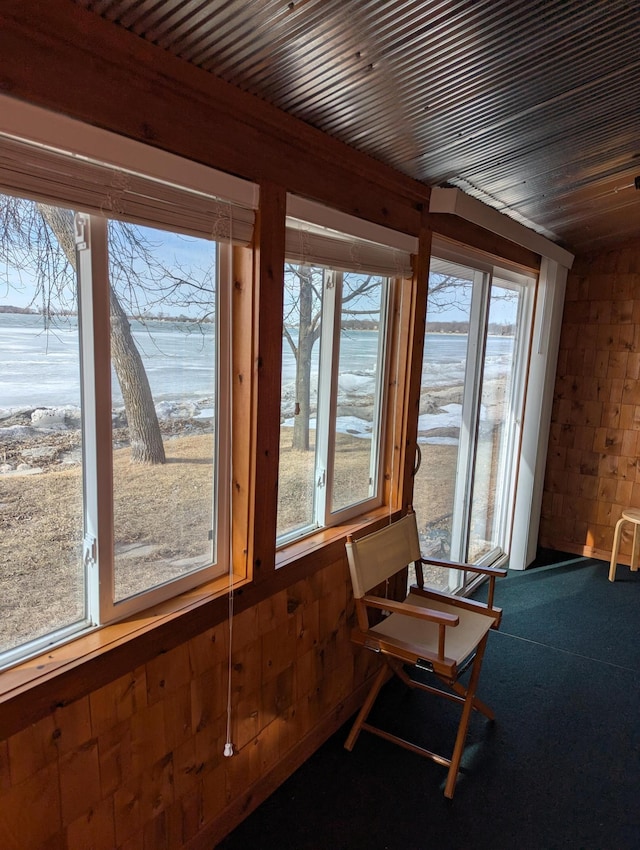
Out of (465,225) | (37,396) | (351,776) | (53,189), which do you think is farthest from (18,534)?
(465,225)

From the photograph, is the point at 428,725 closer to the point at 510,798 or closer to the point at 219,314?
the point at 510,798

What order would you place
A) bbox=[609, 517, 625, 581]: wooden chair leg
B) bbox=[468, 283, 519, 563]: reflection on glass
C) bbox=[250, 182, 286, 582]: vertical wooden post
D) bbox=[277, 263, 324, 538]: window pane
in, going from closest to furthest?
bbox=[250, 182, 286, 582]: vertical wooden post → bbox=[277, 263, 324, 538]: window pane → bbox=[468, 283, 519, 563]: reflection on glass → bbox=[609, 517, 625, 581]: wooden chair leg

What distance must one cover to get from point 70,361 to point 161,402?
11.5 inches

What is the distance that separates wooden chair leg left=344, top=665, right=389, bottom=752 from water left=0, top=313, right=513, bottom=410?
1.37m

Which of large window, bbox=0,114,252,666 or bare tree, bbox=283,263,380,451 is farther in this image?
bare tree, bbox=283,263,380,451

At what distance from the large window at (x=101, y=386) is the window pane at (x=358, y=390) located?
27.7 inches

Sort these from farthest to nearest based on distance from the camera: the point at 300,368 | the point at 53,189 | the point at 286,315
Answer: the point at 300,368
the point at 286,315
the point at 53,189

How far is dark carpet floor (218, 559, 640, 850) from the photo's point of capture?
6.52ft

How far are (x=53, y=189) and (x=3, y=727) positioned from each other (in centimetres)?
119

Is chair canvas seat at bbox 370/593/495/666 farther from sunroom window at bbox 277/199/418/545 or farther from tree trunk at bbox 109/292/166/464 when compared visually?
tree trunk at bbox 109/292/166/464

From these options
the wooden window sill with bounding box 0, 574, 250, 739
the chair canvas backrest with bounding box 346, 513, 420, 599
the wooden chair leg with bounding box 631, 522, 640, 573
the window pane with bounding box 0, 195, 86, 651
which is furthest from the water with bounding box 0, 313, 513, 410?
the wooden chair leg with bounding box 631, 522, 640, 573

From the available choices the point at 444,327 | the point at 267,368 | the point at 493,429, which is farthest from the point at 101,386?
the point at 493,429

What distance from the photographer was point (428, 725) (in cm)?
A: 254

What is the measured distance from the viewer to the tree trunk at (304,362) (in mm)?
2143
